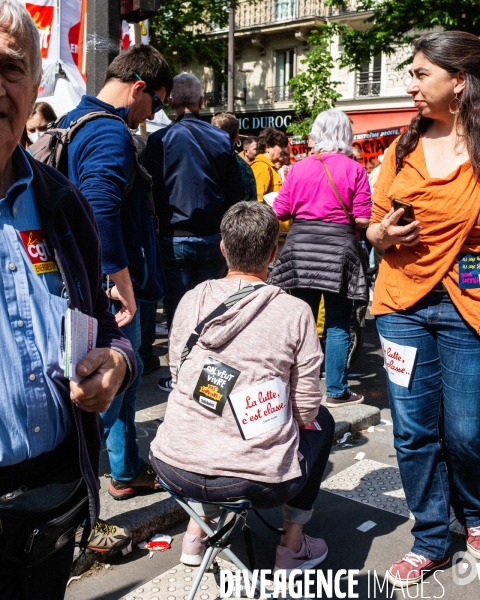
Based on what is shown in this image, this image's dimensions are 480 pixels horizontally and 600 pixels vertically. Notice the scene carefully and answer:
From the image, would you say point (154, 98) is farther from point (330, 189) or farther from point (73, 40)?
point (73, 40)

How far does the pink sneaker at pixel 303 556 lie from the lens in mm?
2896

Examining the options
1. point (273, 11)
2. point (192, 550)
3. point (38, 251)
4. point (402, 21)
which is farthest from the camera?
point (273, 11)

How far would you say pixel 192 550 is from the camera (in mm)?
2947

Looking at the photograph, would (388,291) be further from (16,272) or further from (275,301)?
(16,272)

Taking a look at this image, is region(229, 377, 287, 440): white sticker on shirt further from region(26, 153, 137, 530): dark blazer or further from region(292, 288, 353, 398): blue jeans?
region(292, 288, 353, 398): blue jeans

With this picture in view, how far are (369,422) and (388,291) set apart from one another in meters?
2.11

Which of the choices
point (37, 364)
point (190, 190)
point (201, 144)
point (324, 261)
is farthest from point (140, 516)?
point (201, 144)

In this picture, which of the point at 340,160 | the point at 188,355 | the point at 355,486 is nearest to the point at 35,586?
the point at 188,355

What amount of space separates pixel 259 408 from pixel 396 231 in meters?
0.89

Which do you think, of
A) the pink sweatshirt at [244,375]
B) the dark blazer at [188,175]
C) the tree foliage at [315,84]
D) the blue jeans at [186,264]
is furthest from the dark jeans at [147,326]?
the tree foliage at [315,84]

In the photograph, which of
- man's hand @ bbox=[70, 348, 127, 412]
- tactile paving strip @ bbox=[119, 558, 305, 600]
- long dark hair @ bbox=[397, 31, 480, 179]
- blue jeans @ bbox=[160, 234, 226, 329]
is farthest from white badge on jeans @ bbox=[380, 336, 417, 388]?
blue jeans @ bbox=[160, 234, 226, 329]

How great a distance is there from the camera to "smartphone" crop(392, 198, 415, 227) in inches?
106

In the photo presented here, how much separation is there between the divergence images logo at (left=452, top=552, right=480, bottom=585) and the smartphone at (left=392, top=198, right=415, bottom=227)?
150 cm

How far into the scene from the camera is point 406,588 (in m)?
2.87
